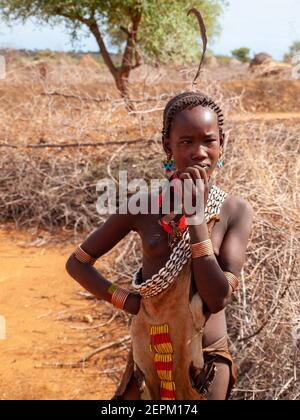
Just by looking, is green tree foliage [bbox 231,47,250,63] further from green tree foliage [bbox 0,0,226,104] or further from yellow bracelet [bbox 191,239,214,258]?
yellow bracelet [bbox 191,239,214,258]

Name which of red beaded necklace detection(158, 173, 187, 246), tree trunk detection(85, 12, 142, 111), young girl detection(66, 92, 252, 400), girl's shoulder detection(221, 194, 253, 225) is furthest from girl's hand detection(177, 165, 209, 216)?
tree trunk detection(85, 12, 142, 111)

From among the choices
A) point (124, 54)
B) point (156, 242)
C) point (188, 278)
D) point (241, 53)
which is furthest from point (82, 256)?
point (241, 53)

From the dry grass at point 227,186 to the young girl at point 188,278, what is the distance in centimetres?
103

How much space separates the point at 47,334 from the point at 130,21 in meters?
7.85

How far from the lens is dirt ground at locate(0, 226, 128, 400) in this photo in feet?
10.7

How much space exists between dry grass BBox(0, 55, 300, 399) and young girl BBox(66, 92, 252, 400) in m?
1.03

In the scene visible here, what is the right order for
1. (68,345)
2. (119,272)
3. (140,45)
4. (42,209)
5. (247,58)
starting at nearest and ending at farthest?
1. (68,345)
2. (119,272)
3. (42,209)
4. (140,45)
5. (247,58)

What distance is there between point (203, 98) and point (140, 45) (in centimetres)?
953

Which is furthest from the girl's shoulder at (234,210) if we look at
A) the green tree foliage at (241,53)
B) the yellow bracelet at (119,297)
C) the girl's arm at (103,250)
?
the green tree foliage at (241,53)

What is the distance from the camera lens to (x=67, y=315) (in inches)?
165

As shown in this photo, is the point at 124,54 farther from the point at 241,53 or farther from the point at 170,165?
the point at 241,53

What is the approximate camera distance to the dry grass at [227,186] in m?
2.89

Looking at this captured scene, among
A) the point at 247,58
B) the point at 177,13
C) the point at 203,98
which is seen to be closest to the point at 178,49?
the point at 177,13

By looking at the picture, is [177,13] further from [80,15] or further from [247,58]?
[247,58]
